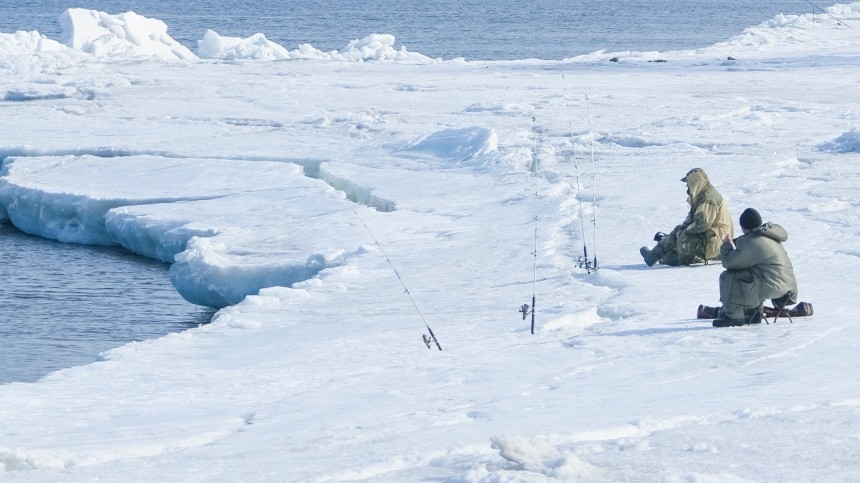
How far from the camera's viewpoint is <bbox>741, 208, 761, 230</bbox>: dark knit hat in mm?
7891

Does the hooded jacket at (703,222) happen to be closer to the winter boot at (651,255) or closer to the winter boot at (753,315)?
the winter boot at (651,255)

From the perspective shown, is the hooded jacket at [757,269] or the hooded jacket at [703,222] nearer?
the hooded jacket at [757,269]

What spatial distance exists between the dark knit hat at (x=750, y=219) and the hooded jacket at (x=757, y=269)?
0.04 meters

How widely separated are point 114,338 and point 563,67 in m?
18.4

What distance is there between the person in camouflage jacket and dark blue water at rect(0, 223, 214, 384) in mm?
5206

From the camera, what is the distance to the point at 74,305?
14.2 m

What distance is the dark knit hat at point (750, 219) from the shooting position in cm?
789

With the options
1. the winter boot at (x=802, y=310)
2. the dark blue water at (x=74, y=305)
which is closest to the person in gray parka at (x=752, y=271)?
the winter boot at (x=802, y=310)

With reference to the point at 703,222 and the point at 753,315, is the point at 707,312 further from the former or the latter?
the point at 703,222

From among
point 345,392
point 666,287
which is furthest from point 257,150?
point 345,392

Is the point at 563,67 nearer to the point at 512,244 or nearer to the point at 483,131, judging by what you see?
the point at 483,131

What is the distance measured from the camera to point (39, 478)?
5.61 metres

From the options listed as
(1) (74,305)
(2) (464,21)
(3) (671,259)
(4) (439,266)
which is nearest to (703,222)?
(3) (671,259)

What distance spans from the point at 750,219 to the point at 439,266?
14.9 feet
